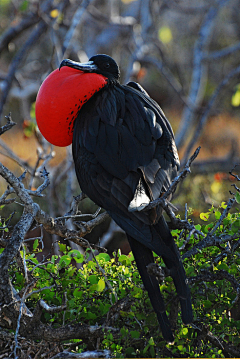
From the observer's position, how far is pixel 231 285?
1.30 m

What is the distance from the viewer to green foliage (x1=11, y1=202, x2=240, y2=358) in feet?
3.97

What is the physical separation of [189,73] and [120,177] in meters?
5.85

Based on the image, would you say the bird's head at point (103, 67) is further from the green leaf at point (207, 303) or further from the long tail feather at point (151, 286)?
the green leaf at point (207, 303)

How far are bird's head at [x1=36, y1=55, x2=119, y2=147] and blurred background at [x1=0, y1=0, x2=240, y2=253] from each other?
40 centimetres

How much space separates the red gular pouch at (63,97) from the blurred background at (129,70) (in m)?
0.42

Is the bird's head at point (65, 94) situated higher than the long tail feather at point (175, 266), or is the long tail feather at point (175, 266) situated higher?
the bird's head at point (65, 94)

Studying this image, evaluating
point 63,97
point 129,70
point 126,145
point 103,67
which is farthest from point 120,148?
point 129,70

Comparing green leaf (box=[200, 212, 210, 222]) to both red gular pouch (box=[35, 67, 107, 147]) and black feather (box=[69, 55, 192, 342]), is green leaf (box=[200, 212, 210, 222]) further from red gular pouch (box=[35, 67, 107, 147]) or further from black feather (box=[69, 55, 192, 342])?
red gular pouch (box=[35, 67, 107, 147])

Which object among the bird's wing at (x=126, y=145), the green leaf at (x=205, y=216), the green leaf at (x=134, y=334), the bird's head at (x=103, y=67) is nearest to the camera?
the green leaf at (x=134, y=334)

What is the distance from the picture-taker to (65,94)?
152 centimetres

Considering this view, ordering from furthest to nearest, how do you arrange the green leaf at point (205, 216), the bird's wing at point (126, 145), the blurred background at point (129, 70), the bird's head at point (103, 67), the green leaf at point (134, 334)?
1. the blurred background at point (129, 70)
2. the bird's head at point (103, 67)
3. the green leaf at point (205, 216)
4. the bird's wing at point (126, 145)
5. the green leaf at point (134, 334)

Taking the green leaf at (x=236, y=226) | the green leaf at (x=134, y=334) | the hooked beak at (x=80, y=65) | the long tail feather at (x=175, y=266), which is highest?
the hooked beak at (x=80, y=65)

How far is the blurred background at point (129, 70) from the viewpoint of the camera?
2.80 m

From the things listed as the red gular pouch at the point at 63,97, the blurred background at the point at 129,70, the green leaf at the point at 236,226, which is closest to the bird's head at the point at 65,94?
the red gular pouch at the point at 63,97
